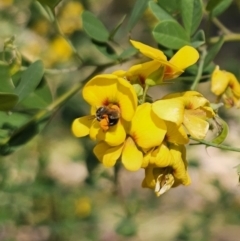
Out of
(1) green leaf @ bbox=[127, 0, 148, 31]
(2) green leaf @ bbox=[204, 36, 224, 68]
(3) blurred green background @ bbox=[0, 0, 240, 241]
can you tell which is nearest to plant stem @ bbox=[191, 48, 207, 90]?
(2) green leaf @ bbox=[204, 36, 224, 68]

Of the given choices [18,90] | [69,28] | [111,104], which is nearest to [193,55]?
[111,104]

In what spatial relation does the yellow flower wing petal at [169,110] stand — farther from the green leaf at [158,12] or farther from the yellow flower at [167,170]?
the green leaf at [158,12]

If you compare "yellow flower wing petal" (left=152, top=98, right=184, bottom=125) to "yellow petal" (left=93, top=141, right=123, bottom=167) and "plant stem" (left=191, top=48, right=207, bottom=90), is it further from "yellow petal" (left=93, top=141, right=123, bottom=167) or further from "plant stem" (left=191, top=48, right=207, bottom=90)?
"plant stem" (left=191, top=48, right=207, bottom=90)

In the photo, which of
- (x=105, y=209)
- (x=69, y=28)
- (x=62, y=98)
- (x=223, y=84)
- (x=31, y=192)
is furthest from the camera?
(x=105, y=209)

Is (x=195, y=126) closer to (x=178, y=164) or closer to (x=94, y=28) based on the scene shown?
(x=178, y=164)

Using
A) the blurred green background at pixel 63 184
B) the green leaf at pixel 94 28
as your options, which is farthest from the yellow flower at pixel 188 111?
the blurred green background at pixel 63 184

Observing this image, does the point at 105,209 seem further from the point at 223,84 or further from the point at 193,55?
the point at 193,55

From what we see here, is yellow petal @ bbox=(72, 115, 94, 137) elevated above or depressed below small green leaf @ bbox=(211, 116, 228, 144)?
below
